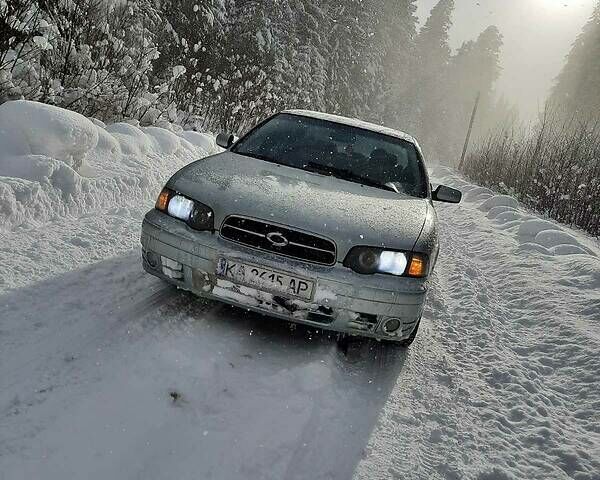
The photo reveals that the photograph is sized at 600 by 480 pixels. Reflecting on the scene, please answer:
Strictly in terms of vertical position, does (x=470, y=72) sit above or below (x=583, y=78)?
above

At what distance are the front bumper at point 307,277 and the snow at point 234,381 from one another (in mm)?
280

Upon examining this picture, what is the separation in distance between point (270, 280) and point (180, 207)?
0.79 meters

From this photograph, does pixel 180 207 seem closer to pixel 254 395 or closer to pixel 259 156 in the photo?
pixel 259 156

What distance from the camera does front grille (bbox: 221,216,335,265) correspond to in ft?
9.12

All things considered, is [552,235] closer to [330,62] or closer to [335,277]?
[335,277]

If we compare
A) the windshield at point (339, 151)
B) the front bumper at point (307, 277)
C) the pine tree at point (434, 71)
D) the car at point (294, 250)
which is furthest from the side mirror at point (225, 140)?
the pine tree at point (434, 71)

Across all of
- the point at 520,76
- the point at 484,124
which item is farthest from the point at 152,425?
the point at 520,76

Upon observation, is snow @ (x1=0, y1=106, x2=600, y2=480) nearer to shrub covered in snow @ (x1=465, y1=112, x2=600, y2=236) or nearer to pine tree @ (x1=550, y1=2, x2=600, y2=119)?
shrub covered in snow @ (x1=465, y1=112, x2=600, y2=236)

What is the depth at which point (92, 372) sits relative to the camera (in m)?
2.34

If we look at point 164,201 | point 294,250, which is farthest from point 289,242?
point 164,201

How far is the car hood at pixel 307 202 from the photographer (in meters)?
2.84

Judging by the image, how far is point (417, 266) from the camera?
9.70 feet

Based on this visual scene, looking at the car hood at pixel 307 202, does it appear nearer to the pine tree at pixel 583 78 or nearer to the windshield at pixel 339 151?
the windshield at pixel 339 151

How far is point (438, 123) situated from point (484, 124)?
23.9 m
